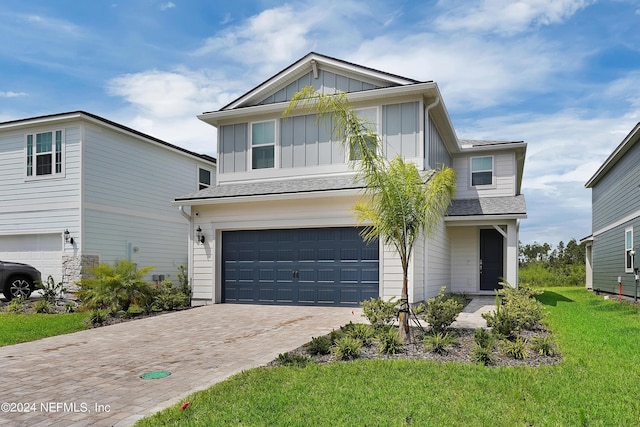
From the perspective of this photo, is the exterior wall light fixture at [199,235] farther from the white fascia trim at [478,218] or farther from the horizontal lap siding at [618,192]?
the horizontal lap siding at [618,192]

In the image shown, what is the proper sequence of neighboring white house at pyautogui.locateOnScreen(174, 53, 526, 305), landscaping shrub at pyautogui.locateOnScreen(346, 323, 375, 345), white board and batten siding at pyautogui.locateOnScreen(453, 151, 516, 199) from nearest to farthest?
landscaping shrub at pyautogui.locateOnScreen(346, 323, 375, 345) → neighboring white house at pyautogui.locateOnScreen(174, 53, 526, 305) → white board and batten siding at pyautogui.locateOnScreen(453, 151, 516, 199)

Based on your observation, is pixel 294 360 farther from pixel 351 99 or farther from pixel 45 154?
pixel 45 154

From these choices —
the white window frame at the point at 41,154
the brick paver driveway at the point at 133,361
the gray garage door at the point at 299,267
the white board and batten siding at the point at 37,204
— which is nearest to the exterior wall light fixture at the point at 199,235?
the gray garage door at the point at 299,267

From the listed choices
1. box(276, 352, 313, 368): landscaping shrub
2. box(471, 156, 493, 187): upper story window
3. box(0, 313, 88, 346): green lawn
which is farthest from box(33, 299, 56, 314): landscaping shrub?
box(471, 156, 493, 187): upper story window

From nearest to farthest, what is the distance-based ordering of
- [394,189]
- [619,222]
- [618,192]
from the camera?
[394,189], [619,222], [618,192]

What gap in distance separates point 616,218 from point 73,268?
63.2ft

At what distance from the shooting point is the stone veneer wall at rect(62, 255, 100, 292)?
575 inches

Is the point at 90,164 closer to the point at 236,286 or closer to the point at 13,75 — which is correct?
the point at 13,75

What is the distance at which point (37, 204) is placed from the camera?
1562cm

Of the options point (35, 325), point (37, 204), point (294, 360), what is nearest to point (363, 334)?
point (294, 360)

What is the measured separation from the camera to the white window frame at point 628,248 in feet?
52.3

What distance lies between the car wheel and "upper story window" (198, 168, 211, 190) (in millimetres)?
8034

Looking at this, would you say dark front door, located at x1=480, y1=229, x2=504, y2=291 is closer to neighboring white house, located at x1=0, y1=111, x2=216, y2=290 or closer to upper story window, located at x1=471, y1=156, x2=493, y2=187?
upper story window, located at x1=471, y1=156, x2=493, y2=187

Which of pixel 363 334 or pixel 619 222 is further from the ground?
pixel 619 222
